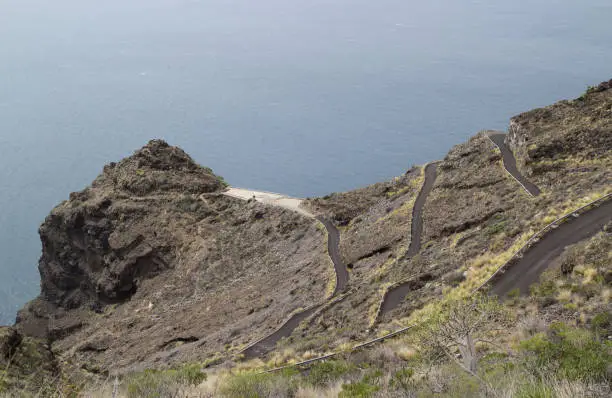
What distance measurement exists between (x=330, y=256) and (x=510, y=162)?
13268 millimetres

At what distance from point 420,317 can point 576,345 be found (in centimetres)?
760

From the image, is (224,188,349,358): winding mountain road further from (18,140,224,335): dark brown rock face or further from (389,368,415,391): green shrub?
(389,368,415,391): green shrub

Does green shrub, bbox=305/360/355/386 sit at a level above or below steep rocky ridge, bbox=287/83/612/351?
below

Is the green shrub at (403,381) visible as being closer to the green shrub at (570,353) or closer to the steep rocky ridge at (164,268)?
the green shrub at (570,353)

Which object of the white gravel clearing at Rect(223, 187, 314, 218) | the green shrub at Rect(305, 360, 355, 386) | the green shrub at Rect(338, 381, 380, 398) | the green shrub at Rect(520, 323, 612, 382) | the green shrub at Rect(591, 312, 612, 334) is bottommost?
the green shrub at Rect(305, 360, 355, 386)

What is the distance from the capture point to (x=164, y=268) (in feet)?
143

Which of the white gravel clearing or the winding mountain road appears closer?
the winding mountain road

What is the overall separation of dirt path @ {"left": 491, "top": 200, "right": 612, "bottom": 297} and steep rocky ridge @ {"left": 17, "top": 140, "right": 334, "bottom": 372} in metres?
11.8

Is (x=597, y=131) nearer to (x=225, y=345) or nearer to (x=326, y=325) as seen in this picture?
(x=326, y=325)

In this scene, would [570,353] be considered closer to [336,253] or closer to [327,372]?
[327,372]

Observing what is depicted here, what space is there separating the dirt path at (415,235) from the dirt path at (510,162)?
4.92m

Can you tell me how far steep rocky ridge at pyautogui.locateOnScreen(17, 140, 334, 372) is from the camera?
3216 cm

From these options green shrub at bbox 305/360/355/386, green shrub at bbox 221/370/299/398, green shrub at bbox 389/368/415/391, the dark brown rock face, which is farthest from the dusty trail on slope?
the dark brown rock face

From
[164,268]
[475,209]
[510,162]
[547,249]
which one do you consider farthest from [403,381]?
[164,268]
